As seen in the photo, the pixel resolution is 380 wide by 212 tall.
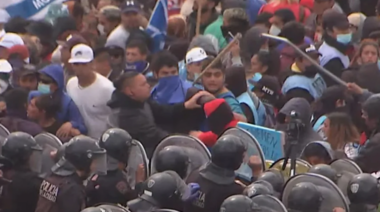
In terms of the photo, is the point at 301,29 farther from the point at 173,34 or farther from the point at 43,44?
the point at 43,44

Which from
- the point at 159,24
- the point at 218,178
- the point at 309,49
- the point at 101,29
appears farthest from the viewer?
the point at 101,29

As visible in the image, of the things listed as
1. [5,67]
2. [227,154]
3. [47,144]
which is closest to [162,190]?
[227,154]

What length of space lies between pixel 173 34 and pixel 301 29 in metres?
2.12

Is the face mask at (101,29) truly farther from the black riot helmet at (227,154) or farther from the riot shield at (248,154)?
the black riot helmet at (227,154)

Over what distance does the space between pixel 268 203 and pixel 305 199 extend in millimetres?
326

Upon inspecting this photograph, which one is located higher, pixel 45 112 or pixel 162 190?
pixel 162 190

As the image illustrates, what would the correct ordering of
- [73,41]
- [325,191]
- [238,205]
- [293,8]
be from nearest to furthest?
[238,205] < [325,191] < [73,41] < [293,8]

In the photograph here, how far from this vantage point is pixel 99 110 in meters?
12.6

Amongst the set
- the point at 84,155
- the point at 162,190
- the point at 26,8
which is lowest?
the point at 26,8

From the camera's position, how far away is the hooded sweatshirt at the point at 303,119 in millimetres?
11375

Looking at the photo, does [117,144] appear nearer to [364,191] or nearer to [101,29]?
[364,191]

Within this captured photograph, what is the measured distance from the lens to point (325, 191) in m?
9.55

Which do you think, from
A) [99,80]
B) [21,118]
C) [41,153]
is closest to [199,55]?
[99,80]

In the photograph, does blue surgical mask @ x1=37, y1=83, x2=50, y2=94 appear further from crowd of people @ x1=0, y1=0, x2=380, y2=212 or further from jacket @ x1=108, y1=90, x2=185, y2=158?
jacket @ x1=108, y1=90, x2=185, y2=158
